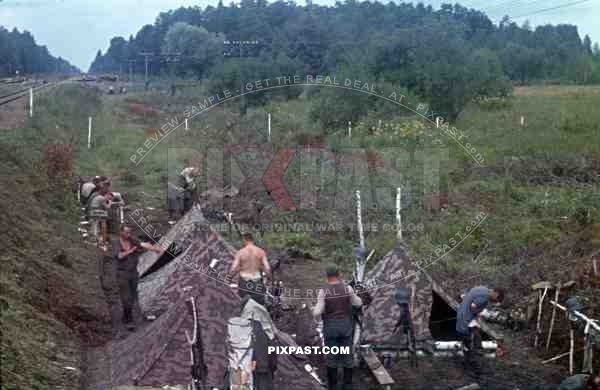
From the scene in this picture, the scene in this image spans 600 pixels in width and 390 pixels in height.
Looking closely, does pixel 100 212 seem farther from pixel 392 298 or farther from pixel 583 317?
pixel 583 317

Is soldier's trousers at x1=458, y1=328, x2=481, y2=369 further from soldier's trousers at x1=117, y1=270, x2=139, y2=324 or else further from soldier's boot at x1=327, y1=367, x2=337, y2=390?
soldier's trousers at x1=117, y1=270, x2=139, y2=324

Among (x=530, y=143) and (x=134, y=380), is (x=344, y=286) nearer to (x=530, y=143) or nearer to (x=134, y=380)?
(x=134, y=380)

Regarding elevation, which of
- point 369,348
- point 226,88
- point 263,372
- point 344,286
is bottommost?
point 369,348

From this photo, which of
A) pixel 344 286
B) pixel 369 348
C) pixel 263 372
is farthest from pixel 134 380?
pixel 369 348

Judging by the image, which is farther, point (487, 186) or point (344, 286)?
point (487, 186)

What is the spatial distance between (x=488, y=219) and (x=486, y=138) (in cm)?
830

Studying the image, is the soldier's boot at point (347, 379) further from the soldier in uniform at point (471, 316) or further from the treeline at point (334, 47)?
the treeline at point (334, 47)

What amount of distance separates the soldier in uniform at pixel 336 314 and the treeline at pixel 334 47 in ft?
52.2

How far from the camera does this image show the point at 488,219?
40.9 ft

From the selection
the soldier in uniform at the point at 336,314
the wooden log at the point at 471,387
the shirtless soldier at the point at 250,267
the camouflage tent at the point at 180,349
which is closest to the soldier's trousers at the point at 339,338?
the soldier in uniform at the point at 336,314

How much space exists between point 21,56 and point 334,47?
1153 inches

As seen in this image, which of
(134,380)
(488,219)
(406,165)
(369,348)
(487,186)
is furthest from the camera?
(406,165)

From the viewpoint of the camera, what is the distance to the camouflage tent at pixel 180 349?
6117 mm

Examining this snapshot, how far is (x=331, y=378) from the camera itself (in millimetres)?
6469
